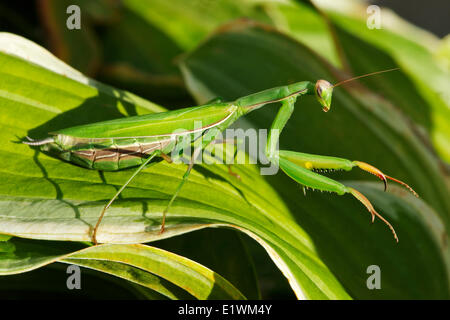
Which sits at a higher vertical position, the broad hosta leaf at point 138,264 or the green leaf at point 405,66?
the green leaf at point 405,66

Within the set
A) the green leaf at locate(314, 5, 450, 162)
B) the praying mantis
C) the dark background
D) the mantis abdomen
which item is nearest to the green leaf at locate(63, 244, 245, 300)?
the praying mantis

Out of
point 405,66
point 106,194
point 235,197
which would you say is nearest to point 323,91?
point 235,197

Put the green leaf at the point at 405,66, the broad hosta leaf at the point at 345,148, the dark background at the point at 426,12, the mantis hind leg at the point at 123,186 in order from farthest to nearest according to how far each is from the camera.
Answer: the dark background at the point at 426,12 < the green leaf at the point at 405,66 < the broad hosta leaf at the point at 345,148 < the mantis hind leg at the point at 123,186

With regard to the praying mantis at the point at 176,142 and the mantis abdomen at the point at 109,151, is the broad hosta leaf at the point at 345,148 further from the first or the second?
the mantis abdomen at the point at 109,151

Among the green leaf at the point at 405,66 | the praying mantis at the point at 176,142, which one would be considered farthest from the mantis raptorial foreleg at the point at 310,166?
the green leaf at the point at 405,66

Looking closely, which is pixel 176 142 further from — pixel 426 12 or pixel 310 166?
pixel 426 12

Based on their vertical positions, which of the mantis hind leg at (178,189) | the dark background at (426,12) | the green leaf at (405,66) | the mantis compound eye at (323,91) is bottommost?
the mantis hind leg at (178,189)
